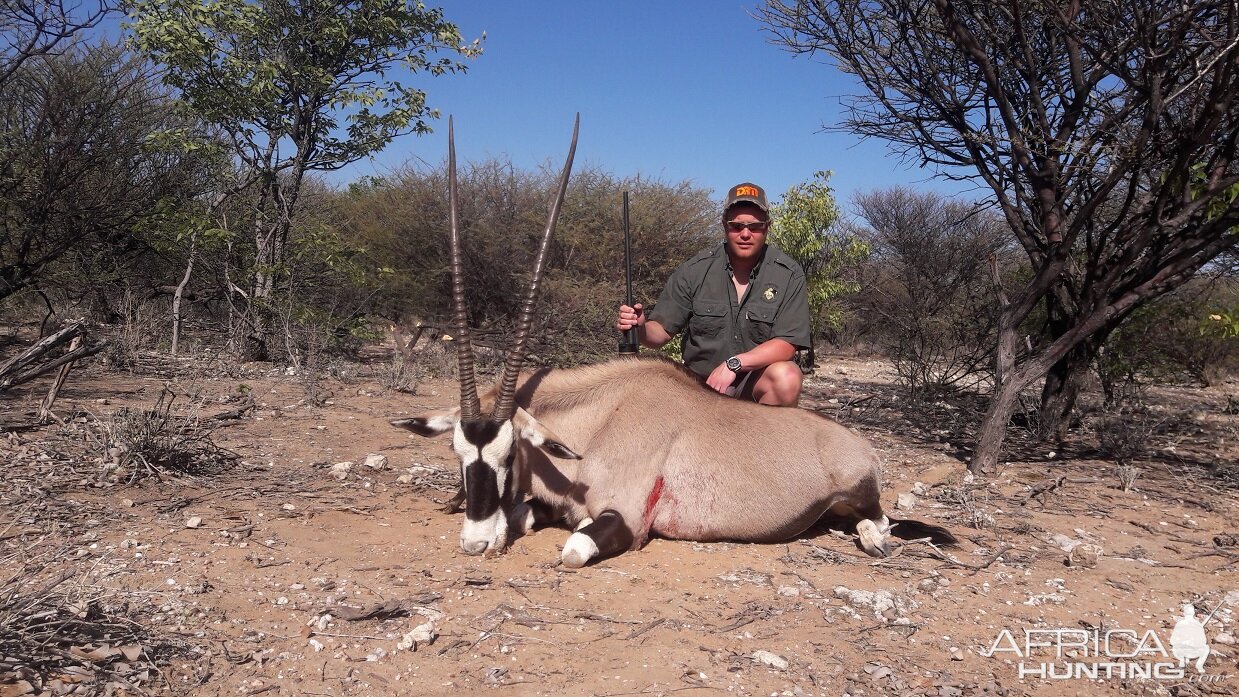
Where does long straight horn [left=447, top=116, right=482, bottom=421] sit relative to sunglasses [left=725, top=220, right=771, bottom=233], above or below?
below

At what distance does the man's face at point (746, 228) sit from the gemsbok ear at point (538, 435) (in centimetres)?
210

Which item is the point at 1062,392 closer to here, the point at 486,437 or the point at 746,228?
the point at 746,228

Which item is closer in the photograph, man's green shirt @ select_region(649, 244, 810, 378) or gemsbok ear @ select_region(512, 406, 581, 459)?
gemsbok ear @ select_region(512, 406, 581, 459)

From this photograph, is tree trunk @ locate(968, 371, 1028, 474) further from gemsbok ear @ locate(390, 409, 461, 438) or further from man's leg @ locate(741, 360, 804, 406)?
gemsbok ear @ locate(390, 409, 461, 438)

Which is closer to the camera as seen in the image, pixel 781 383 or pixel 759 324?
pixel 781 383

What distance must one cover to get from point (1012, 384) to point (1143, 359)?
355 cm

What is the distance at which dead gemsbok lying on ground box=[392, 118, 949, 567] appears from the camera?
404cm

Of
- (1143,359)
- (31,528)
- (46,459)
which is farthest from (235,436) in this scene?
(1143,359)

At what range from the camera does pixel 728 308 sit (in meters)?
5.60

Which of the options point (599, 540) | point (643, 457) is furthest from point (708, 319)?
point (599, 540)

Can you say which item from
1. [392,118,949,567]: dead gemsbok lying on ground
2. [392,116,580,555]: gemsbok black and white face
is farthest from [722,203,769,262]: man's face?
[392,116,580,555]: gemsbok black and white face

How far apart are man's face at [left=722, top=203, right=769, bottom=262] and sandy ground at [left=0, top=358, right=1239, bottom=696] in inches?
79.6

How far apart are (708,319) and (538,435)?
78.1 inches

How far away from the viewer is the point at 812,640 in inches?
123
